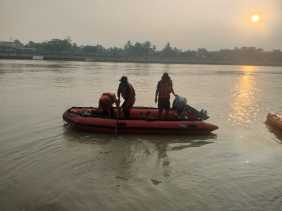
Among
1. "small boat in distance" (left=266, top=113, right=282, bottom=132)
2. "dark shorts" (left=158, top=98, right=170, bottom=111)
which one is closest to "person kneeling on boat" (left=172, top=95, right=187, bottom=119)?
"dark shorts" (left=158, top=98, right=170, bottom=111)

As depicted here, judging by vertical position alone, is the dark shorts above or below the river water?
above

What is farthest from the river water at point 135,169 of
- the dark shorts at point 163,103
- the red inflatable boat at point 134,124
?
the dark shorts at point 163,103

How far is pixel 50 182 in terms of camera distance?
9.24 metres

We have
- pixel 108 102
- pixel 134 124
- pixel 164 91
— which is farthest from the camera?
pixel 164 91

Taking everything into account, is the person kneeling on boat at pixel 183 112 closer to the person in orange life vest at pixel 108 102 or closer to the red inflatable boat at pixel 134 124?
the red inflatable boat at pixel 134 124

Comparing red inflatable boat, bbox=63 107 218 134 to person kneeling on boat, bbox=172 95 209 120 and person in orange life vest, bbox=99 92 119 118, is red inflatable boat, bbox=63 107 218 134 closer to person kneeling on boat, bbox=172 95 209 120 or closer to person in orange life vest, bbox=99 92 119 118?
person in orange life vest, bbox=99 92 119 118

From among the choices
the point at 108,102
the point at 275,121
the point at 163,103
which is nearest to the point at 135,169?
the point at 108,102

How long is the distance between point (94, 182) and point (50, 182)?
101 cm

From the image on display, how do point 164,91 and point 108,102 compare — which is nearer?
point 108,102

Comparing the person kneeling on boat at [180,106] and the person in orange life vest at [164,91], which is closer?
the person in orange life vest at [164,91]

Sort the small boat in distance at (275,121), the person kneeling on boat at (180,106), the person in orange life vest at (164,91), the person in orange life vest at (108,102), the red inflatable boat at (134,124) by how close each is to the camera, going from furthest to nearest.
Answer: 1. the small boat in distance at (275,121)
2. the person kneeling on boat at (180,106)
3. the person in orange life vest at (164,91)
4. the person in orange life vest at (108,102)
5. the red inflatable boat at (134,124)

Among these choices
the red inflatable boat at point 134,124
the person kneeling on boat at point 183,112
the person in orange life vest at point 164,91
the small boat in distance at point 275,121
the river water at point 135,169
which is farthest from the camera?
the small boat in distance at point 275,121

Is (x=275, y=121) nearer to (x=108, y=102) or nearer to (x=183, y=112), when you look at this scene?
(x=183, y=112)

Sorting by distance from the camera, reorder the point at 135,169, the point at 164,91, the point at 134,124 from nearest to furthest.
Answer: the point at 135,169, the point at 134,124, the point at 164,91
